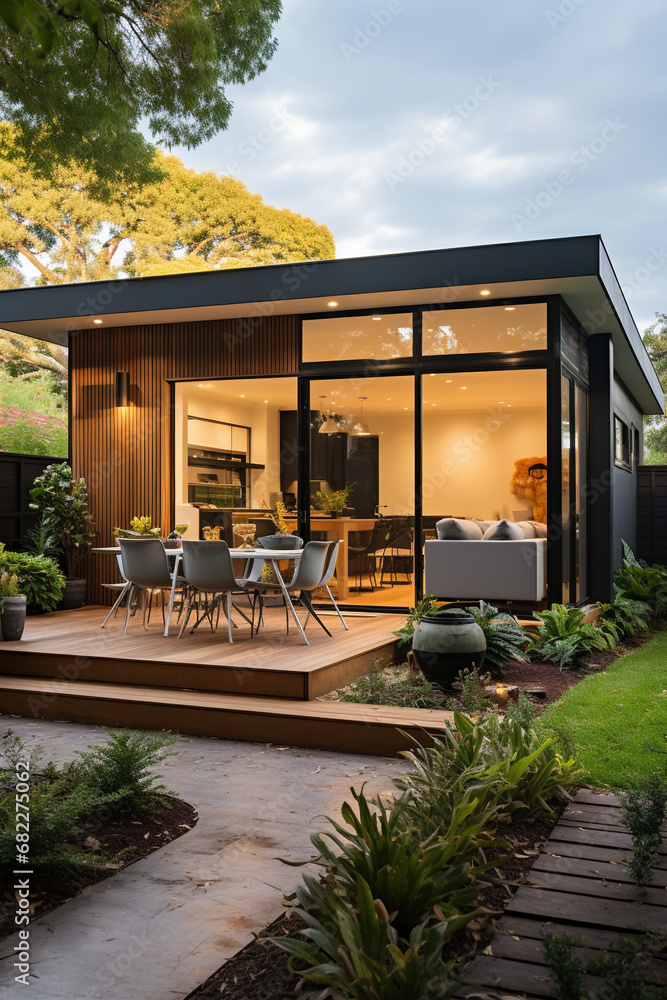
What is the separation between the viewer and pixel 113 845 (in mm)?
2988

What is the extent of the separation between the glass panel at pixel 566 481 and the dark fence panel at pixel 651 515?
6.38 meters

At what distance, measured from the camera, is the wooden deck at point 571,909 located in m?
2.00

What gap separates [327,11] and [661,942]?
16.7 metres

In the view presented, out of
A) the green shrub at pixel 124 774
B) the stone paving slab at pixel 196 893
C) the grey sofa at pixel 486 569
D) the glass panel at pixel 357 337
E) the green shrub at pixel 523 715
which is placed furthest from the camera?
the glass panel at pixel 357 337

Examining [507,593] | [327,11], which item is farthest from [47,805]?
[327,11]

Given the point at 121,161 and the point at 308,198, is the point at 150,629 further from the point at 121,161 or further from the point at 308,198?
the point at 308,198

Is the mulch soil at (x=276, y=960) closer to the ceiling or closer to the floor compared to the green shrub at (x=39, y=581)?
closer to the floor

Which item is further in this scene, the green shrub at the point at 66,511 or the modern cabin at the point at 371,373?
the green shrub at the point at 66,511

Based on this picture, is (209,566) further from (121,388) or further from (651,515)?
(651,515)

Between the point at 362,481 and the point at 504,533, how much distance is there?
1.81m

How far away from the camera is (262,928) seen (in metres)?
2.41

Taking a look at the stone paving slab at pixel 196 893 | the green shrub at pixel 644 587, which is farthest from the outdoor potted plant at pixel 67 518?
the green shrub at pixel 644 587

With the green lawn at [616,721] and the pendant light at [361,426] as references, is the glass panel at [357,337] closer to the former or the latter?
the pendant light at [361,426]

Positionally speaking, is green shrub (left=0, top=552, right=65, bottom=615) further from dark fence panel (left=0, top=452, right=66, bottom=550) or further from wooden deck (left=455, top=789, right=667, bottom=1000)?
wooden deck (left=455, top=789, right=667, bottom=1000)
